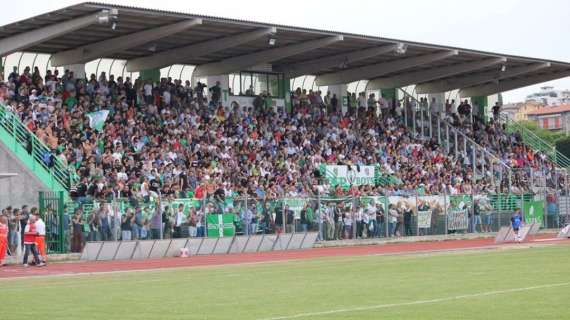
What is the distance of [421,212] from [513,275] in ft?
79.6

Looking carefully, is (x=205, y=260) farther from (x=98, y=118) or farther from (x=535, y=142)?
(x=535, y=142)

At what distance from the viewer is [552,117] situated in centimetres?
18588

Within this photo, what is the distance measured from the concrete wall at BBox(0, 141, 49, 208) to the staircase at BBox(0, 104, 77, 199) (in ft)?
0.47

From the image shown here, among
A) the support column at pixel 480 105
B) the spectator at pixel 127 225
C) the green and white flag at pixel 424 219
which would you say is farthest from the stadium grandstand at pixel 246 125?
the support column at pixel 480 105

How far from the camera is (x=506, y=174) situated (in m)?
56.9

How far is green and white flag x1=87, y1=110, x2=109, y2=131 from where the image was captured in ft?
132

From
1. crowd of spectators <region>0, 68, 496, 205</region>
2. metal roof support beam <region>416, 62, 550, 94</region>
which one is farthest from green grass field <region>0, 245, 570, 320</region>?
metal roof support beam <region>416, 62, 550, 94</region>

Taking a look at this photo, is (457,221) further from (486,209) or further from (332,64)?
(332,64)

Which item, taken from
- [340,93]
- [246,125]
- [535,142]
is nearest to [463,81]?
[535,142]

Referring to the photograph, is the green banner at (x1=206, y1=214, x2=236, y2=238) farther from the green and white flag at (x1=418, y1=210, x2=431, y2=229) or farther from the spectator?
the green and white flag at (x1=418, y1=210, x2=431, y2=229)

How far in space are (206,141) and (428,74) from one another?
18.8 metres

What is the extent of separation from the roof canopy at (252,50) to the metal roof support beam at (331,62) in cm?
5

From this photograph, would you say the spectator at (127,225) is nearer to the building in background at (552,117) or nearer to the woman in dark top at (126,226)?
the woman in dark top at (126,226)

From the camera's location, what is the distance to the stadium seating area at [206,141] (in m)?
38.4
